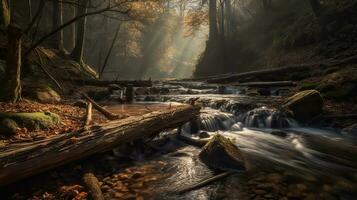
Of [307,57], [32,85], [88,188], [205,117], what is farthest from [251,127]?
[307,57]

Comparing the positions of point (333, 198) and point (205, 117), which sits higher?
point (205, 117)

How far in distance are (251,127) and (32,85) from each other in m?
7.79

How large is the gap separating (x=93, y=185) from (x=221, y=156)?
7.67 ft

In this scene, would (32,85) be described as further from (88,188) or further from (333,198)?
(333,198)

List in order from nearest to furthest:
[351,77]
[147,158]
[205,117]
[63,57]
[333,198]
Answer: [333,198] → [147,158] → [205,117] → [351,77] → [63,57]

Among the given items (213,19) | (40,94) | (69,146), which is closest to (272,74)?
(40,94)

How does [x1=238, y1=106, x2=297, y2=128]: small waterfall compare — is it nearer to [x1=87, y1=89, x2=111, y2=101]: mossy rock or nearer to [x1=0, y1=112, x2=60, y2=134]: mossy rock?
[x1=0, y1=112, x2=60, y2=134]: mossy rock

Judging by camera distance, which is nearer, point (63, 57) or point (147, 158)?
point (147, 158)

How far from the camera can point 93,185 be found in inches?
155

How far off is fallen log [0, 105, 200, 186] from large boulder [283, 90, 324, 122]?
472 cm

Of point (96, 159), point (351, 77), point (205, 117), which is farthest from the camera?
point (351, 77)

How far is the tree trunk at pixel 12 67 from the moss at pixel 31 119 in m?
1.92

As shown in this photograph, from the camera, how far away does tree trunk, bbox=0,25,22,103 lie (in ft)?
22.6

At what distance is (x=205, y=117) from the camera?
8.24 metres
